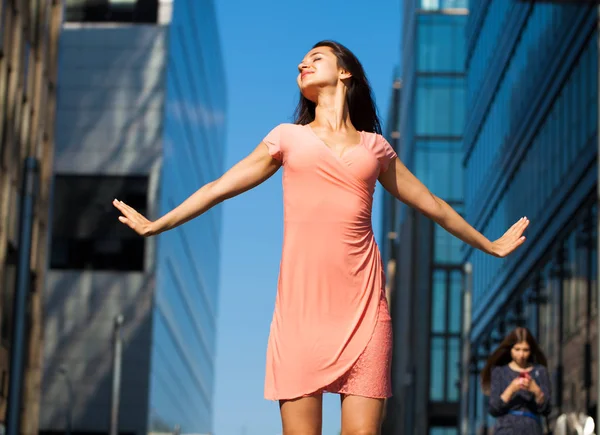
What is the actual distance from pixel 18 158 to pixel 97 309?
148ft

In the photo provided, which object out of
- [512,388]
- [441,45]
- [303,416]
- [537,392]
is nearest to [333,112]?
[303,416]

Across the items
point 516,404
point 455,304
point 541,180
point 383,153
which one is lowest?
point 516,404

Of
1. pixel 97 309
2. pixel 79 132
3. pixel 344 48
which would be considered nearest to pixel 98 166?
pixel 79 132

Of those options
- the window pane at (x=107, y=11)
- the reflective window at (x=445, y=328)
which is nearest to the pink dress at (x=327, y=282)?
the reflective window at (x=445, y=328)

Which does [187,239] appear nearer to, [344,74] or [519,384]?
[519,384]

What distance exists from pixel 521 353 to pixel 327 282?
6297 millimetres

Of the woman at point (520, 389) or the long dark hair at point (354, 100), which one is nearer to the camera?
the long dark hair at point (354, 100)

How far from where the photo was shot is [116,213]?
85.0 metres

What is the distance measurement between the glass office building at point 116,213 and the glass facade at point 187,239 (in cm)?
24

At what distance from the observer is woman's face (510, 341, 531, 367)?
10852mm

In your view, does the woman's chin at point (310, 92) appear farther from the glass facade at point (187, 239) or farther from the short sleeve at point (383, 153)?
the glass facade at point (187, 239)

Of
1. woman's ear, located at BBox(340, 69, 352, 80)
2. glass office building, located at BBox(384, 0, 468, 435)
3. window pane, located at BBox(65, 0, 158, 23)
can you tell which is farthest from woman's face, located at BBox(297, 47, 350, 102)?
window pane, located at BBox(65, 0, 158, 23)

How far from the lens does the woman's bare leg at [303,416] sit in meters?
4.71

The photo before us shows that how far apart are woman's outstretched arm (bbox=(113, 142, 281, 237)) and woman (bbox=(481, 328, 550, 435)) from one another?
5903 mm
